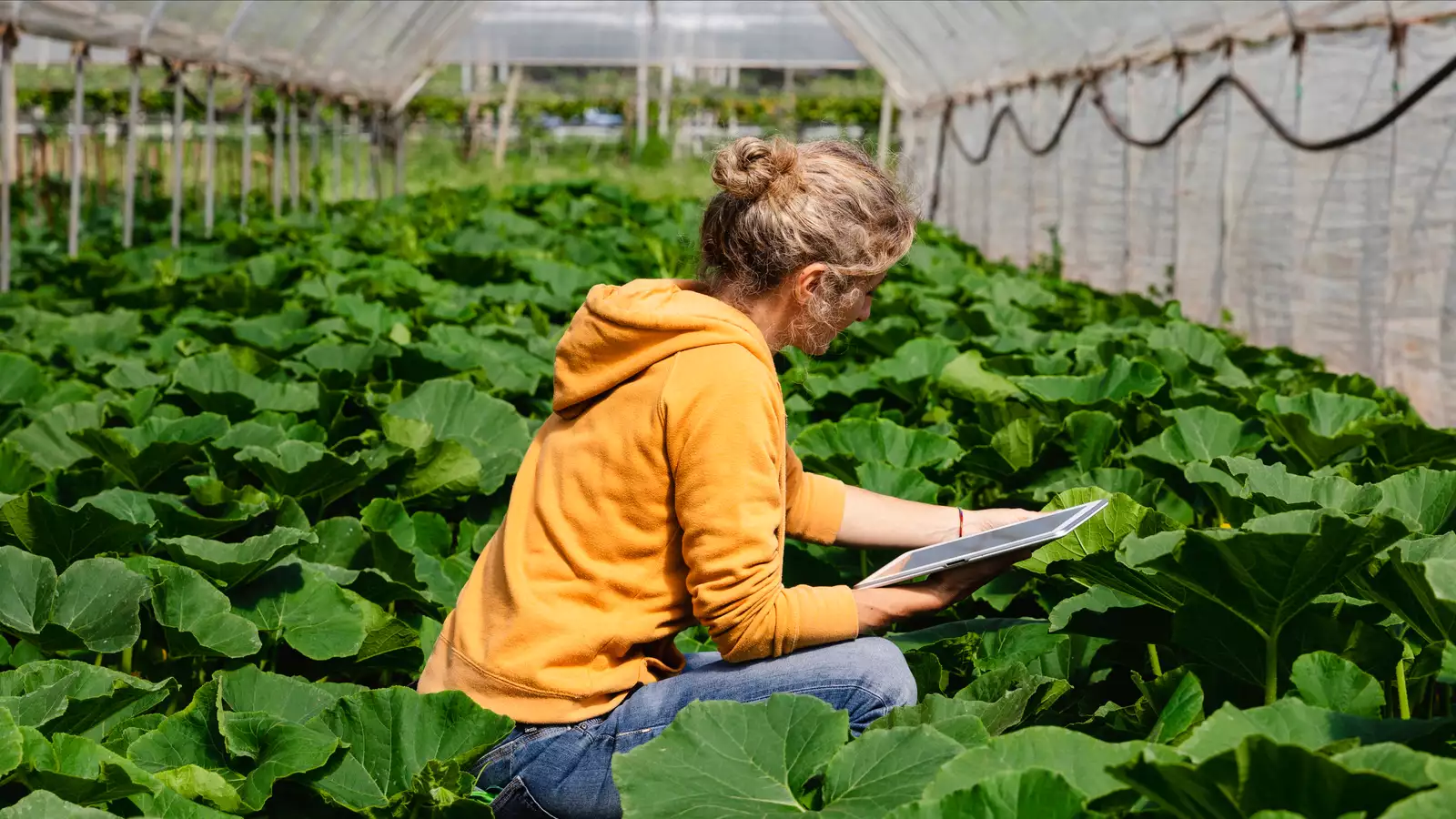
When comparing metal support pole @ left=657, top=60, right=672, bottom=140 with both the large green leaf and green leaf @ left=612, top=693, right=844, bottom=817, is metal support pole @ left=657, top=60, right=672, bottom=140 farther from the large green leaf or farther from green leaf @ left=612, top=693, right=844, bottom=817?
green leaf @ left=612, top=693, right=844, bottom=817

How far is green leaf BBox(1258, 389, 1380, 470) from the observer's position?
3375mm

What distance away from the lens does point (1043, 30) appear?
39.9 ft

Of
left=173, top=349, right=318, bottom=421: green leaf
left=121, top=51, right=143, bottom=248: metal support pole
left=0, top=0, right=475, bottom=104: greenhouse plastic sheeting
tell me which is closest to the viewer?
left=173, top=349, right=318, bottom=421: green leaf

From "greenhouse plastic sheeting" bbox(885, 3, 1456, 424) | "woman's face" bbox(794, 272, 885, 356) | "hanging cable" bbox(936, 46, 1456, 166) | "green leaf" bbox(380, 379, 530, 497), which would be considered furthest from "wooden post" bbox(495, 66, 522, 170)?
"woman's face" bbox(794, 272, 885, 356)

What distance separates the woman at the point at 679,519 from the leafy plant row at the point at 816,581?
192 millimetres

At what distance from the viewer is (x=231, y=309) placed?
6242mm

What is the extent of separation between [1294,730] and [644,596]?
99cm

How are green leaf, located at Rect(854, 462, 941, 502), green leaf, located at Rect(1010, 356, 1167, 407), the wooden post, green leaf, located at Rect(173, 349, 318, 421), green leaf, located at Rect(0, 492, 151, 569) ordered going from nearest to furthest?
green leaf, located at Rect(0, 492, 151, 569) < green leaf, located at Rect(854, 462, 941, 502) < green leaf, located at Rect(1010, 356, 1167, 407) < green leaf, located at Rect(173, 349, 318, 421) < the wooden post

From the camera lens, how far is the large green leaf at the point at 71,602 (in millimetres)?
2363

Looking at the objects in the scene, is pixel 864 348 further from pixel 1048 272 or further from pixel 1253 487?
pixel 1048 272

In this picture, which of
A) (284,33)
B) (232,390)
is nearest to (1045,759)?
(232,390)

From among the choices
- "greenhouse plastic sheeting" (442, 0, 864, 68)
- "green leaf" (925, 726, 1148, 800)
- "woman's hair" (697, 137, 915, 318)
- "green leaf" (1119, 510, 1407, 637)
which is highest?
"greenhouse plastic sheeting" (442, 0, 864, 68)

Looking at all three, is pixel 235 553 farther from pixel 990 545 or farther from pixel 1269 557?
pixel 1269 557

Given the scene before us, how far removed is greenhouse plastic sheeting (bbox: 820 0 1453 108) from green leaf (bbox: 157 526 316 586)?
16.5 feet
